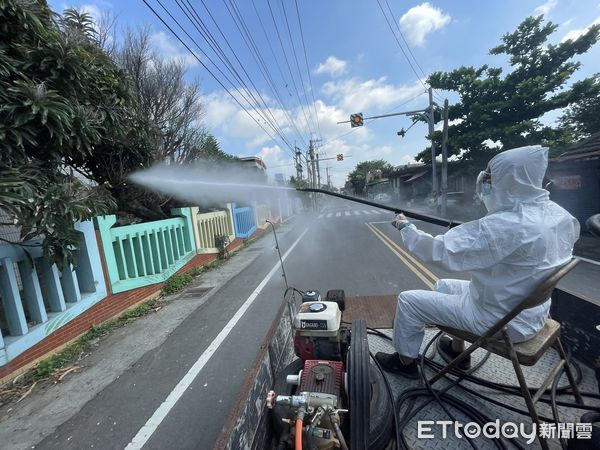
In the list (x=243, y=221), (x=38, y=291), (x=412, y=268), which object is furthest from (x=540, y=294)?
(x=243, y=221)

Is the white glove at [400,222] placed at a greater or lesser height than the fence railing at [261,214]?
greater

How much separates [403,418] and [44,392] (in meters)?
3.84

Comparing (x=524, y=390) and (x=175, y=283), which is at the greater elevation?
(x=524, y=390)

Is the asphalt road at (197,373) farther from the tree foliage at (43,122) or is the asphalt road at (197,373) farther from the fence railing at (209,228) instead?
the fence railing at (209,228)

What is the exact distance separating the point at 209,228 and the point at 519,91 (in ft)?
51.6

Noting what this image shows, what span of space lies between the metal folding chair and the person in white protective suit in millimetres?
75

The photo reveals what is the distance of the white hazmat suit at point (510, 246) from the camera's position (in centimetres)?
190

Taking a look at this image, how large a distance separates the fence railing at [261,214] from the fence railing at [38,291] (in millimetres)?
12110

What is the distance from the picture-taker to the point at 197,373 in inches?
134

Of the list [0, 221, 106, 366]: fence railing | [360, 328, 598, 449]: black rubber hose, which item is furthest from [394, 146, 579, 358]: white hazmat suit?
[0, 221, 106, 366]: fence railing

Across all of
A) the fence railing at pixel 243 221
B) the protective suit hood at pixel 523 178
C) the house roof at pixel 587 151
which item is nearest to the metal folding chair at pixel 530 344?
the protective suit hood at pixel 523 178

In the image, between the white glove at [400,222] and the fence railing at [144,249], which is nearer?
the white glove at [400,222]

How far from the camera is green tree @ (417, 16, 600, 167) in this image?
13797 millimetres

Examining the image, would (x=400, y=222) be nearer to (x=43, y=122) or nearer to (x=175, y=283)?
(x=43, y=122)
